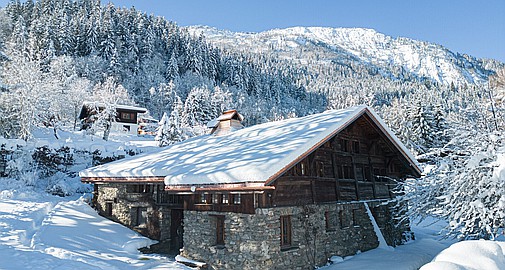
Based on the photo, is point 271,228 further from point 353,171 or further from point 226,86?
point 226,86

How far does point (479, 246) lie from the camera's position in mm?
5809

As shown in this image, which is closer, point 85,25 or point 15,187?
point 15,187

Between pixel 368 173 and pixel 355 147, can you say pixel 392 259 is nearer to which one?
pixel 368 173

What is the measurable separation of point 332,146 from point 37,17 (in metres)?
92.4

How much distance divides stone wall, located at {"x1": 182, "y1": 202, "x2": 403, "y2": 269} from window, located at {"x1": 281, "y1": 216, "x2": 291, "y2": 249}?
150mm

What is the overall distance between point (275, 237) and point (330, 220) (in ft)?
12.1

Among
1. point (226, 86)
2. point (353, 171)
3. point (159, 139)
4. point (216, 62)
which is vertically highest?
point (216, 62)

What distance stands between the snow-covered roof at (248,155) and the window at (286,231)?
249cm

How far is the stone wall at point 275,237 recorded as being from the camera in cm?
1083

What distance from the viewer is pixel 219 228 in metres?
12.2

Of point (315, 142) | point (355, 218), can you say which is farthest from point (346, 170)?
point (315, 142)

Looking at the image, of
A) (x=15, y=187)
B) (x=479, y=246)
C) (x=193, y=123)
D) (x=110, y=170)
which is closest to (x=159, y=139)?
(x=193, y=123)

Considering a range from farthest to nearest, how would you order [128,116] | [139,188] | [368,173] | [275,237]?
[128,116], [368,173], [139,188], [275,237]

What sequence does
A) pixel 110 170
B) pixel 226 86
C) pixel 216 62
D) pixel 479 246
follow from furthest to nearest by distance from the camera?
pixel 216 62
pixel 226 86
pixel 110 170
pixel 479 246
